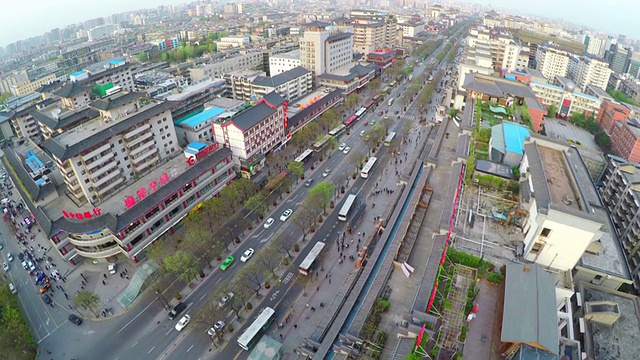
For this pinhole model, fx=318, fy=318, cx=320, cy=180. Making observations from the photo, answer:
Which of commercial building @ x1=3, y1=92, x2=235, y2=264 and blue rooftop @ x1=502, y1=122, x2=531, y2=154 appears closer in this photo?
blue rooftop @ x1=502, y1=122, x2=531, y2=154

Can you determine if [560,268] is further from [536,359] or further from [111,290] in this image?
[111,290]

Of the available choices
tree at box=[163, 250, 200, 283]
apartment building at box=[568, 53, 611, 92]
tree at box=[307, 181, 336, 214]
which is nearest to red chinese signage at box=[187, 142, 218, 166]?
tree at box=[163, 250, 200, 283]

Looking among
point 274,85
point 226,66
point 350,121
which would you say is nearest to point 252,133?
point 274,85

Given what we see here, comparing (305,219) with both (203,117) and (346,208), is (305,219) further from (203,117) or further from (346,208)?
(203,117)

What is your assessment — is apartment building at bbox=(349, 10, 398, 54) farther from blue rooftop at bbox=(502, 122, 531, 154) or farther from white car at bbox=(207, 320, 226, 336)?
white car at bbox=(207, 320, 226, 336)

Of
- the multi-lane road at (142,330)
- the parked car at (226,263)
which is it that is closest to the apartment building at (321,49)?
the multi-lane road at (142,330)

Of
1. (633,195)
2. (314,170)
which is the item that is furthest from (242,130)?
(633,195)
